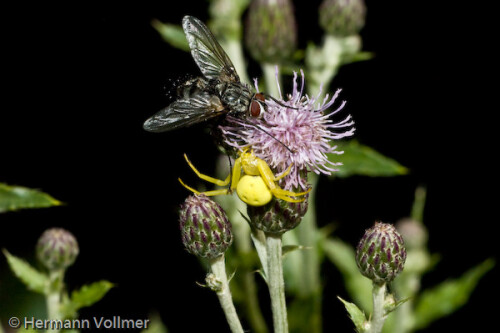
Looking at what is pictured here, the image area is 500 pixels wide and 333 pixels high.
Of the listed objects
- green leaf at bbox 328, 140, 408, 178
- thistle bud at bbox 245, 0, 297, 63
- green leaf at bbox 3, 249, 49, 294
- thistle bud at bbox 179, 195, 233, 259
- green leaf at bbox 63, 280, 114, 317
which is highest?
thistle bud at bbox 245, 0, 297, 63

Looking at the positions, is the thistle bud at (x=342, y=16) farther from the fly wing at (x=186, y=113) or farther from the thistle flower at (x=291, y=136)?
the fly wing at (x=186, y=113)

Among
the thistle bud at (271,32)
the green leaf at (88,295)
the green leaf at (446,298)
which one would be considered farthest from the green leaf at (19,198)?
the green leaf at (446,298)

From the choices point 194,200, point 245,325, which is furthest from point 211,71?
point 245,325

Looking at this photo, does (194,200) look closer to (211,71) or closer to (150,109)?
(211,71)

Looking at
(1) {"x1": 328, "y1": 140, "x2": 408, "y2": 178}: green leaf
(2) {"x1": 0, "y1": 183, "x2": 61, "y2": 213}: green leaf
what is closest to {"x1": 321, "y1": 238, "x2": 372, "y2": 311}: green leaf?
(1) {"x1": 328, "y1": 140, "x2": 408, "y2": 178}: green leaf

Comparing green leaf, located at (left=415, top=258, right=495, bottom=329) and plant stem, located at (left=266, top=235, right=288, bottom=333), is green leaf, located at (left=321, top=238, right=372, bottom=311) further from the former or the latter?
plant stem, located at (left=266, top=235, right=288, bottom=333)

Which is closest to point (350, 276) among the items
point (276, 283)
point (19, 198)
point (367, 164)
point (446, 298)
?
point (446, 298)
